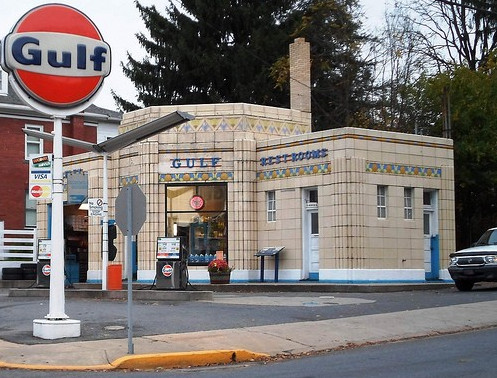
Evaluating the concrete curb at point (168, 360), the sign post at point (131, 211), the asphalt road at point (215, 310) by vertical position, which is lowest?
the concrete curb at point (168, 360)

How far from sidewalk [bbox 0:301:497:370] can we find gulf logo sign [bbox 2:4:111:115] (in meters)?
4.33

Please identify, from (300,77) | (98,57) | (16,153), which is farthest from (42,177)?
(16,153)

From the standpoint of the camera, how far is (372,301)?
21.5m

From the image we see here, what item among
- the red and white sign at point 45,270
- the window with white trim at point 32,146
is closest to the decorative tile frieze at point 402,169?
the red and white sign at point 45,270

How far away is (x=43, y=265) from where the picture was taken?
26.5m

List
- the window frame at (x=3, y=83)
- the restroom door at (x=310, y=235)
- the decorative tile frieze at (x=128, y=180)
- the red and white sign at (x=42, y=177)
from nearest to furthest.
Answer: the red and white sign at (x=42, y=177) → the restroom door at (x=310, y=235) → the decorative tile frieze at (x=128, y=180) → the window frame at (x=3, y=83)

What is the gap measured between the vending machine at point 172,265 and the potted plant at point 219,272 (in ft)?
11.3

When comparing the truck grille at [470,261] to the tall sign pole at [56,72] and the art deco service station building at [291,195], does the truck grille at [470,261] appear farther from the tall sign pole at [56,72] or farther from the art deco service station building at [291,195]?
the tall sign pole at [56,72]

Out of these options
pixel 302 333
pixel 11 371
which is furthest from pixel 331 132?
pixel 11 371

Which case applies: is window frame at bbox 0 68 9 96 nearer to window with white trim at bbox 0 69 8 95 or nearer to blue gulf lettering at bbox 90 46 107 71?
window with white trim at bbox 0 69 8 95

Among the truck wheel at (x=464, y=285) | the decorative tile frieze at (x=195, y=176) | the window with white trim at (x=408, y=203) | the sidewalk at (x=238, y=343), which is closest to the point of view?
the sidewalk at (x=238, y=343)

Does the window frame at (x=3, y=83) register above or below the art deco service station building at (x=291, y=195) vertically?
above

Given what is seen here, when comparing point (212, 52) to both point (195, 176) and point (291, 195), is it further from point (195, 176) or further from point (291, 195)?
point (291, 195)

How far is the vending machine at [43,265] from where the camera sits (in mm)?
26359
